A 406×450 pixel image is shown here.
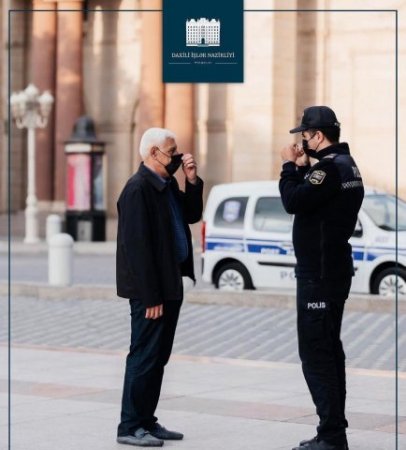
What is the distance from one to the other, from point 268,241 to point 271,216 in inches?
14.6

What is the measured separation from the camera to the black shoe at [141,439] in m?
8.20

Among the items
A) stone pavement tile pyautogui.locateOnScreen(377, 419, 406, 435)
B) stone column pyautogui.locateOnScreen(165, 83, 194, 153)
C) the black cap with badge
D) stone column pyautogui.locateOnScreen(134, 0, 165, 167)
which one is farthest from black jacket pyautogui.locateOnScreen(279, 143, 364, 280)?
stone column pyautogui.locateOnScreen(134, 0, 165, 167)

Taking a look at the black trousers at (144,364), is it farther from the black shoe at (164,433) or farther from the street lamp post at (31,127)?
the street lamp post at (31,127)

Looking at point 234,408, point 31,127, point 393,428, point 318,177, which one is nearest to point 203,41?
point 318,177

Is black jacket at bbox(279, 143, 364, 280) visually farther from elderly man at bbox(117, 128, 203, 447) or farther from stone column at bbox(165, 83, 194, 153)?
stone column at bbox(165, 83, 194, 153)

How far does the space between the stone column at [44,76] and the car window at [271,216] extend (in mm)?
26377

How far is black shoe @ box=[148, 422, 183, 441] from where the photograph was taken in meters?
8.41

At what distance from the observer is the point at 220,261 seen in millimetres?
20750

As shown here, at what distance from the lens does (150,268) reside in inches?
322

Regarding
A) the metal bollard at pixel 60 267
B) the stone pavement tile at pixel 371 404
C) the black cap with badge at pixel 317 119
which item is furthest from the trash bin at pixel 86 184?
the black cap with badge at pixel 317 119

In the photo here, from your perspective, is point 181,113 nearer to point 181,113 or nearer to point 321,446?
point 181,113

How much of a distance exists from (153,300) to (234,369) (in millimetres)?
4188

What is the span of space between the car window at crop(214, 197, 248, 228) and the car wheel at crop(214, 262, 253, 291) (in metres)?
0.56

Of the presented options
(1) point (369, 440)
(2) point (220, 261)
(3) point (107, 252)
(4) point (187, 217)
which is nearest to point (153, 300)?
(4) point (187, 217)
